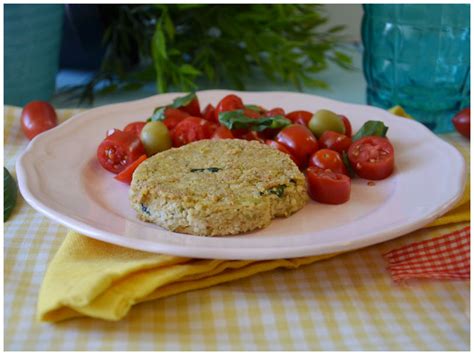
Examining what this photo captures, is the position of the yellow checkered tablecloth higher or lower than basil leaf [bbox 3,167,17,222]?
higher

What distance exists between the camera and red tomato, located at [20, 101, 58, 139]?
2617 mm

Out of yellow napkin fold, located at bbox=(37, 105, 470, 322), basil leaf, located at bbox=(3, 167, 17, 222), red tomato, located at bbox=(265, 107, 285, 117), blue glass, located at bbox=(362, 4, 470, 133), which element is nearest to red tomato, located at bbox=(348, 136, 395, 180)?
red tomato, located at bbox=(265, 107, 285, 117)

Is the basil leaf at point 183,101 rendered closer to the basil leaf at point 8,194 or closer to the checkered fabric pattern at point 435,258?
the basil leaf at point 8,194

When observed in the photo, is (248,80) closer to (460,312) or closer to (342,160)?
(342,160)

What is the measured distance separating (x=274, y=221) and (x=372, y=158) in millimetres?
465

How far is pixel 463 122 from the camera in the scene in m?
2.69

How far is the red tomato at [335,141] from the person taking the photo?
2270 millimetres

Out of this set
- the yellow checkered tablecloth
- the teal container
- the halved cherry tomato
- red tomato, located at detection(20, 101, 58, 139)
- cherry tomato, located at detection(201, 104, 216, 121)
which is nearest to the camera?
the yellow checkered tablecloth

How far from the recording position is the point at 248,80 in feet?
12.8

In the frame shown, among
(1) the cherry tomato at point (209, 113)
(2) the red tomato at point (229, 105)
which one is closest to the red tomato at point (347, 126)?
(2) the red tomato at point (229, 105)

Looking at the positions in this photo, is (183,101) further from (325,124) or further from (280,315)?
(280,315)

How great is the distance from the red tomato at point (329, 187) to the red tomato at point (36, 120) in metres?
1.15

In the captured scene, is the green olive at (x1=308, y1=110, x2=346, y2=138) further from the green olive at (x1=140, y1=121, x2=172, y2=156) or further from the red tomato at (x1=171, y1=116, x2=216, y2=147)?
the green olive at (x1=140, y1=121, x2=172, y2=156)

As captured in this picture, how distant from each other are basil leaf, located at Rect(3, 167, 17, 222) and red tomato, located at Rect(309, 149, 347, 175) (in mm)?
936
